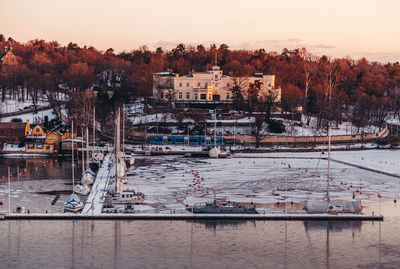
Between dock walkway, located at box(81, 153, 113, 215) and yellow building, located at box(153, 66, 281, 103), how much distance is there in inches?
1595

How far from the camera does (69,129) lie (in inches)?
3570

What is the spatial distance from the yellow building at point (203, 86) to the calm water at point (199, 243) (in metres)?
61.3

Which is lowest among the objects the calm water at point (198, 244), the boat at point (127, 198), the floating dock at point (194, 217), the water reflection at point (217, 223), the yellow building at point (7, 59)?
the calm water at point (198, 244)

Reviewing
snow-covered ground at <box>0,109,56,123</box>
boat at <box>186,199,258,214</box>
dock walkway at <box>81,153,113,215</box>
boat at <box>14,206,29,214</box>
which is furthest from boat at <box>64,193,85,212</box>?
snow-covered ground at <box>0,109,56,123</box>

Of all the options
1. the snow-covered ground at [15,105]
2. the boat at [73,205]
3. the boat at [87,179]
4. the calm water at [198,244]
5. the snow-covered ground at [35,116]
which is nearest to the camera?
the calm water at [198,244]

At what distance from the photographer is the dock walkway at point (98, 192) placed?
43.0 m

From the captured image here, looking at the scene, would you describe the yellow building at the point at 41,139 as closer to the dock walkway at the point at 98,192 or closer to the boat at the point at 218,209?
the dock walkway at the point at 98,192

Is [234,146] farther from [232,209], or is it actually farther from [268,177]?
[232,209]

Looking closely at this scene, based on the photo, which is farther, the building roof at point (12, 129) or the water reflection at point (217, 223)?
the building roof at point (12, 129)

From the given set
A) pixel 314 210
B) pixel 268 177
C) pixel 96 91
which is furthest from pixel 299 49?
pixel 314 210

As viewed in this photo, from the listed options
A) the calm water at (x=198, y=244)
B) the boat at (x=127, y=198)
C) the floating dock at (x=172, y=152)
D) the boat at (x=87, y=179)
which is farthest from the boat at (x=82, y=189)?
the floating dock at (x=172, y=152)

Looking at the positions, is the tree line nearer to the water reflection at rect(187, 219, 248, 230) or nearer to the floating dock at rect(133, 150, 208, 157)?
the floating dock at rect(133, 150, 208, 157)

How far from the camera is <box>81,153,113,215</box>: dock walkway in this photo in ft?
141

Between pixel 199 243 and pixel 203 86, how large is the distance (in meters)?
72.4
